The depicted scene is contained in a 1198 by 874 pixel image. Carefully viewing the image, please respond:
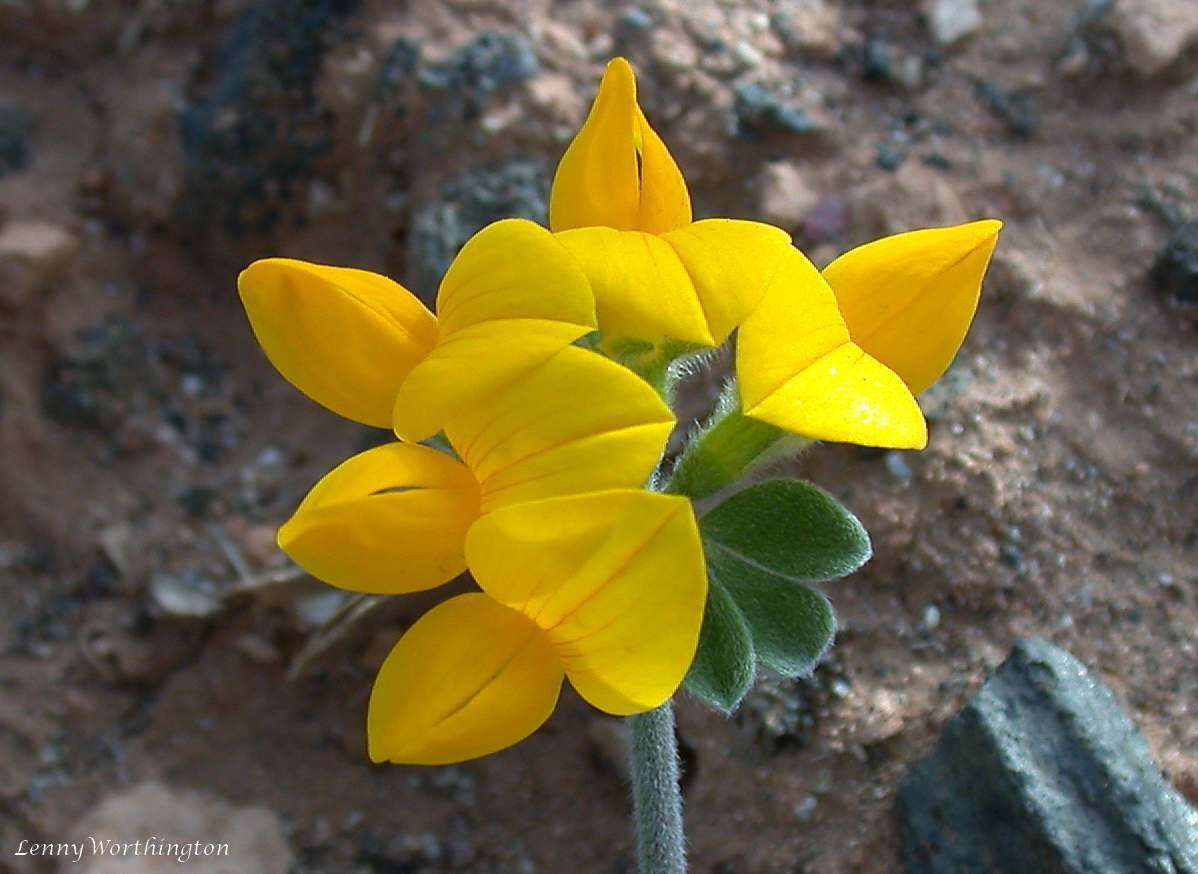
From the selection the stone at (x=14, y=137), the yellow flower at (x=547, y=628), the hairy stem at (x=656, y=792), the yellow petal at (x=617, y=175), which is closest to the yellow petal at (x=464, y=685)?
the yellow flower at (x=547, y=628)

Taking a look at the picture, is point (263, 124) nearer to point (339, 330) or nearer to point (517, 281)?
point (339, 330)

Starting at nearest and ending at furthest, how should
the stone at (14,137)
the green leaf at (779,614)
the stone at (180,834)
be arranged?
the green leaf at (779,614) < the stone at (180,834) < the stone at (14,137)

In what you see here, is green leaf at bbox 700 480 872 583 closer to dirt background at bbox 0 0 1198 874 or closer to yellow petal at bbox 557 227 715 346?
yellow petal at bbox 557 227 715 346

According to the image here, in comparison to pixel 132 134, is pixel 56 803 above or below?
below

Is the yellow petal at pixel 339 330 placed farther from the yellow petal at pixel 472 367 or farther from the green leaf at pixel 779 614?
the green leaf at pixel 779 614

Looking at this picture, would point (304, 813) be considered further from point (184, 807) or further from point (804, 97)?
point (804, 97)

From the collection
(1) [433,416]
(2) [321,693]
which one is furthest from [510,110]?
(1) [433,416]

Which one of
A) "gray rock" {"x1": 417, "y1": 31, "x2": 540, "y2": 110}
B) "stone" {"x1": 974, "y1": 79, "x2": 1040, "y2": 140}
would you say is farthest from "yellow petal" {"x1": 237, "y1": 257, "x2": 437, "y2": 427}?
"stone" {"x1": 974, "y1": 79, "x2": 1040, "y2": 140}
